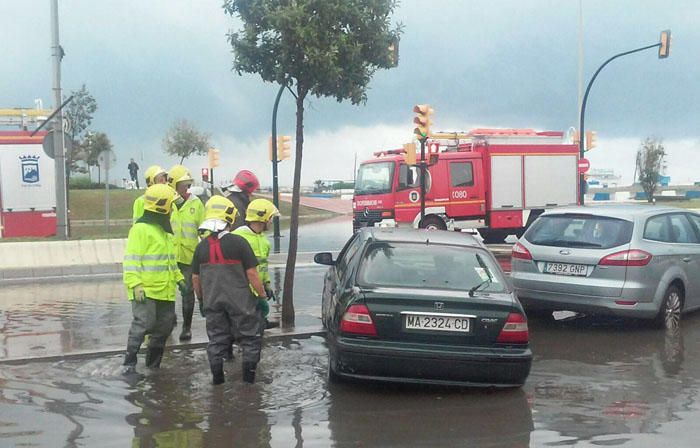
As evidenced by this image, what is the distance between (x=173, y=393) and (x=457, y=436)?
2.50 metres

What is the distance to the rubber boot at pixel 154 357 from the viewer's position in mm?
7840

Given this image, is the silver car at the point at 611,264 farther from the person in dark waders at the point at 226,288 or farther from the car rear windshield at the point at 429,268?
the person in dark waders at the point at 226,288

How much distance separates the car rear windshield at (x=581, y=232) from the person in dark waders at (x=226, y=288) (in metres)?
4.62

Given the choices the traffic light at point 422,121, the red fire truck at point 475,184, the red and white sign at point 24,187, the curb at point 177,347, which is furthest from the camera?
the red and white sign at point 24,187

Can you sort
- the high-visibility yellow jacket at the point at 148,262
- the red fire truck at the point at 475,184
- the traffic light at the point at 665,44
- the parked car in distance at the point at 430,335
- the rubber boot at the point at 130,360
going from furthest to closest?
the traffic light at the point at 665,44 → the red fire truck at the point at 475,184 → the rubber boot at the point at 130,360 → the high-visibility yellow jacket at the point at 148,262 → the parked car in distance at the point at 430,335

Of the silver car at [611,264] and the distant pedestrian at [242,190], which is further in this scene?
the silver car at [611,264]

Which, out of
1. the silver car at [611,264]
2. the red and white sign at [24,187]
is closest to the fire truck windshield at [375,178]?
the red and white sign at [24,187]

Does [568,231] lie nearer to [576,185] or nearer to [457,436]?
[457,436]

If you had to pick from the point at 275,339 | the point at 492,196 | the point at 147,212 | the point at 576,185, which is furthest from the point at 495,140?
the point at 147,212

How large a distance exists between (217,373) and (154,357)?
38.0 inches

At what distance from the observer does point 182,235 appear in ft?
29.7

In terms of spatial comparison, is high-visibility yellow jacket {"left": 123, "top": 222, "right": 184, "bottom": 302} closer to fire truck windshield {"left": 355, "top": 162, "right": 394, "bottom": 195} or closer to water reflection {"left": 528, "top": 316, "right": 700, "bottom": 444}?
water reflection {"left": 528, "top": 316, "right": 700, "bottom": 444}

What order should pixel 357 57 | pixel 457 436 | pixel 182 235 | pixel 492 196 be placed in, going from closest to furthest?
1. pixel 457 436
2. pixel 182 235
3. pixel 357 57
4. pixel 492 196

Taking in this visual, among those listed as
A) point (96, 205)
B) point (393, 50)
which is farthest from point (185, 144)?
point (393, 50)
